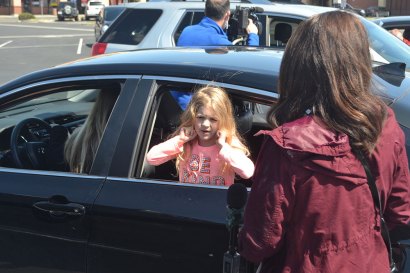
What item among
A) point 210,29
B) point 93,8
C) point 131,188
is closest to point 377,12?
point 93,8

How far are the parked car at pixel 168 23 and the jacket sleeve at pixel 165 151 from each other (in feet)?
13.2

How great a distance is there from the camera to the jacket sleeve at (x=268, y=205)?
1.68m

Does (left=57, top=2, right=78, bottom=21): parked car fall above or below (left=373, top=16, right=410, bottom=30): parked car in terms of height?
below

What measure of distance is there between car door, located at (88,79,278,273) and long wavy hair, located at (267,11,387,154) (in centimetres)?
71

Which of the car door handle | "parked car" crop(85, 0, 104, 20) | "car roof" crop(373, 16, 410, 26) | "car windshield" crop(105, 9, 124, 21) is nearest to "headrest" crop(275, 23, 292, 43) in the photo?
"car roof" crop(373, 16, 410, 26)

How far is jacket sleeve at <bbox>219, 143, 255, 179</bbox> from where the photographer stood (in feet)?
8.36

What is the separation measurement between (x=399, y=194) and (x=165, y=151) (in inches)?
46.5

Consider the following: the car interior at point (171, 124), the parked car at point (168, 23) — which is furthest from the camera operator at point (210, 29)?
the car interior at point (171, 124)

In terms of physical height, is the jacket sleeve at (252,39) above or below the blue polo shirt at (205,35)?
below

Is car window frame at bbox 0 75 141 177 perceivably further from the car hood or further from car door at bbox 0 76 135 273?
the car hood

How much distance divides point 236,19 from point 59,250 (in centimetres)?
416

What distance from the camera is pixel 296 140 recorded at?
168cm

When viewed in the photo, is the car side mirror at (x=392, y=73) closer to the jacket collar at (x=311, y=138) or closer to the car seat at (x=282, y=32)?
the jacket collar at (x=311, y=138)

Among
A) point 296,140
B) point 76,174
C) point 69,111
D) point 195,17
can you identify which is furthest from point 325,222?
point 195,17
